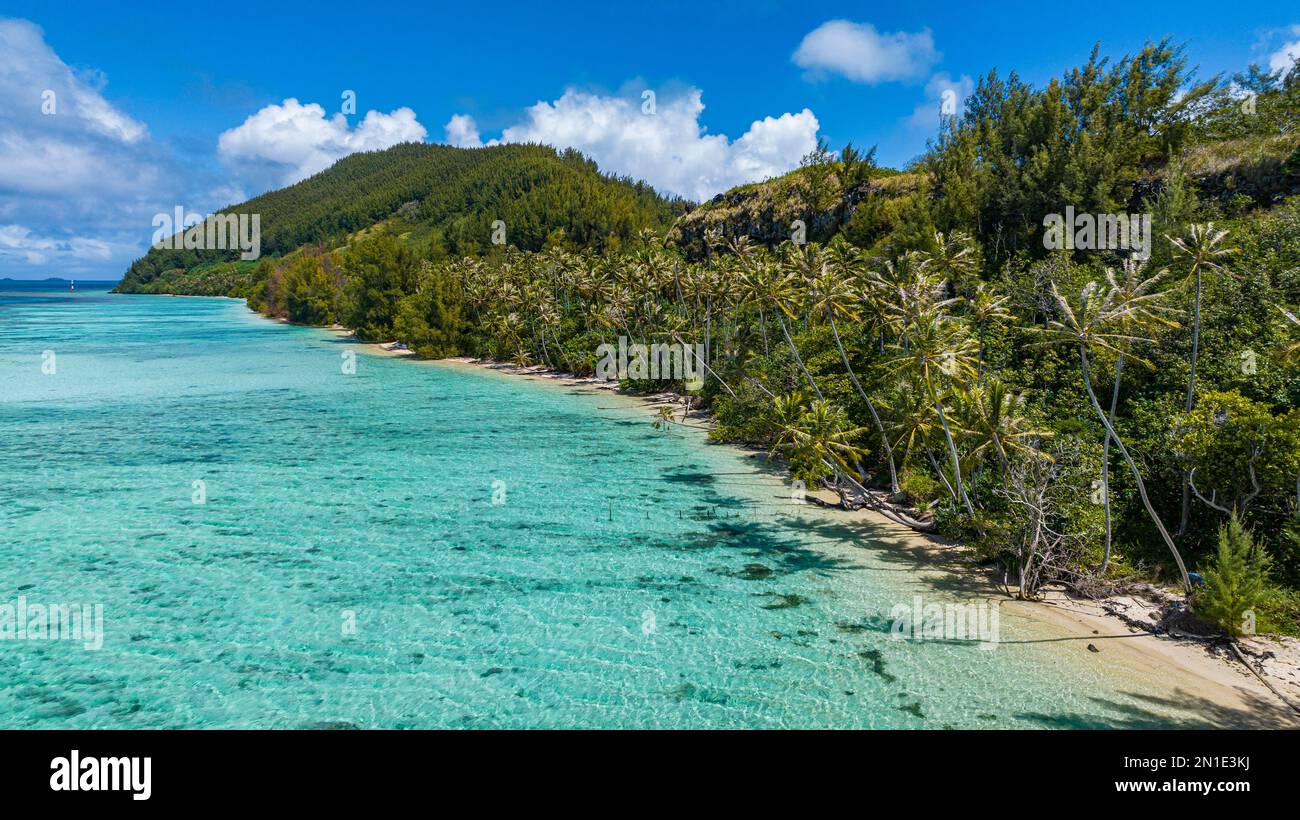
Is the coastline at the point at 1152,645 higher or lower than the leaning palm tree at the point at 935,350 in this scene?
lower

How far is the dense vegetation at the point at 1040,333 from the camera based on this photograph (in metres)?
20.2

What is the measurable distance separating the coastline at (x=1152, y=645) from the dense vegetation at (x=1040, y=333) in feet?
2.94

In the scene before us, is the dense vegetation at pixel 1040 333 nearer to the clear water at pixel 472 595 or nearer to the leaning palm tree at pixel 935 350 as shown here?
the leaning palm tree at pixel 935 350

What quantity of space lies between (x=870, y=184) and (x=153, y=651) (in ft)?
270

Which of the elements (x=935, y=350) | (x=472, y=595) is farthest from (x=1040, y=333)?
(x=472, y=595)

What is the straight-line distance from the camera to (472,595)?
21.3m

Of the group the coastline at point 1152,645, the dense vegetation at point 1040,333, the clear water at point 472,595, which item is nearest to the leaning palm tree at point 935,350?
the dense vegetation at point 1040,333

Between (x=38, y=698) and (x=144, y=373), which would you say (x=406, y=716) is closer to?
(x=38, y=698)

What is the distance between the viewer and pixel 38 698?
15.6m

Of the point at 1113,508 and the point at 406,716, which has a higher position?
the point at 1113,508

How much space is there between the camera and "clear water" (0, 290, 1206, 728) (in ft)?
50.3

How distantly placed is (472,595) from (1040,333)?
1315 inches

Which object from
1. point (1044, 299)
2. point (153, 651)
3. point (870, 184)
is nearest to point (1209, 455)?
point (1044, 299)

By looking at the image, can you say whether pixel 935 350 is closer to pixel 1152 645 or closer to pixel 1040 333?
pixel 1152 645
